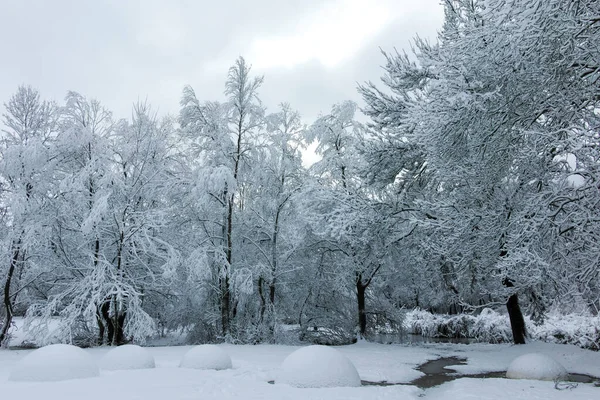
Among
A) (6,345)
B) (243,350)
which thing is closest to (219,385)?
(243,350)

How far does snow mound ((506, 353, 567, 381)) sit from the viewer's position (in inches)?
364

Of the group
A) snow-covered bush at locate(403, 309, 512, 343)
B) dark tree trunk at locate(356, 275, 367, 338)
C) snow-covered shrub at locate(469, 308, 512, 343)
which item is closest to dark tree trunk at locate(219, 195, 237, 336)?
dark tree trunk at locate(356, 275, 367, 338)

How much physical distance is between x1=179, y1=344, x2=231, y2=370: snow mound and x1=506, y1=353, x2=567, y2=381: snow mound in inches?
260

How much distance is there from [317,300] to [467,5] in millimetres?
12905

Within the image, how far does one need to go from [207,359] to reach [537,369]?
24.2ft

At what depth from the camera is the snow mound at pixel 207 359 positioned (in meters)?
9.84

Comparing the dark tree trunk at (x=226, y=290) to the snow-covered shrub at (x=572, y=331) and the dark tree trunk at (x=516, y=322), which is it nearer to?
the dark tree trunk at (x=516, y=322)

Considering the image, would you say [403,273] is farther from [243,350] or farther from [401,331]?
[243,350]

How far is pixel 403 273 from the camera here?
19594mm

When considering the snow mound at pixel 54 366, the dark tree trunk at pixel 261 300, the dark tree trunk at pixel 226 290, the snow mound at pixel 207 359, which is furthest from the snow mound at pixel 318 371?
the dark tree trunk at pixel 261 300

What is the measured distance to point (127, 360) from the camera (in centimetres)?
957

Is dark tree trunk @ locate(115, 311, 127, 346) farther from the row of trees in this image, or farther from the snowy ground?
the snowy ground

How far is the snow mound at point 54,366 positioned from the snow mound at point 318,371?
3749 mm

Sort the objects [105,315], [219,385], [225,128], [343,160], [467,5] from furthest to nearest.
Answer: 1. [343,160]
2. [225,128]
3. [105,315]
4. [467,5]
5. [219,385]
